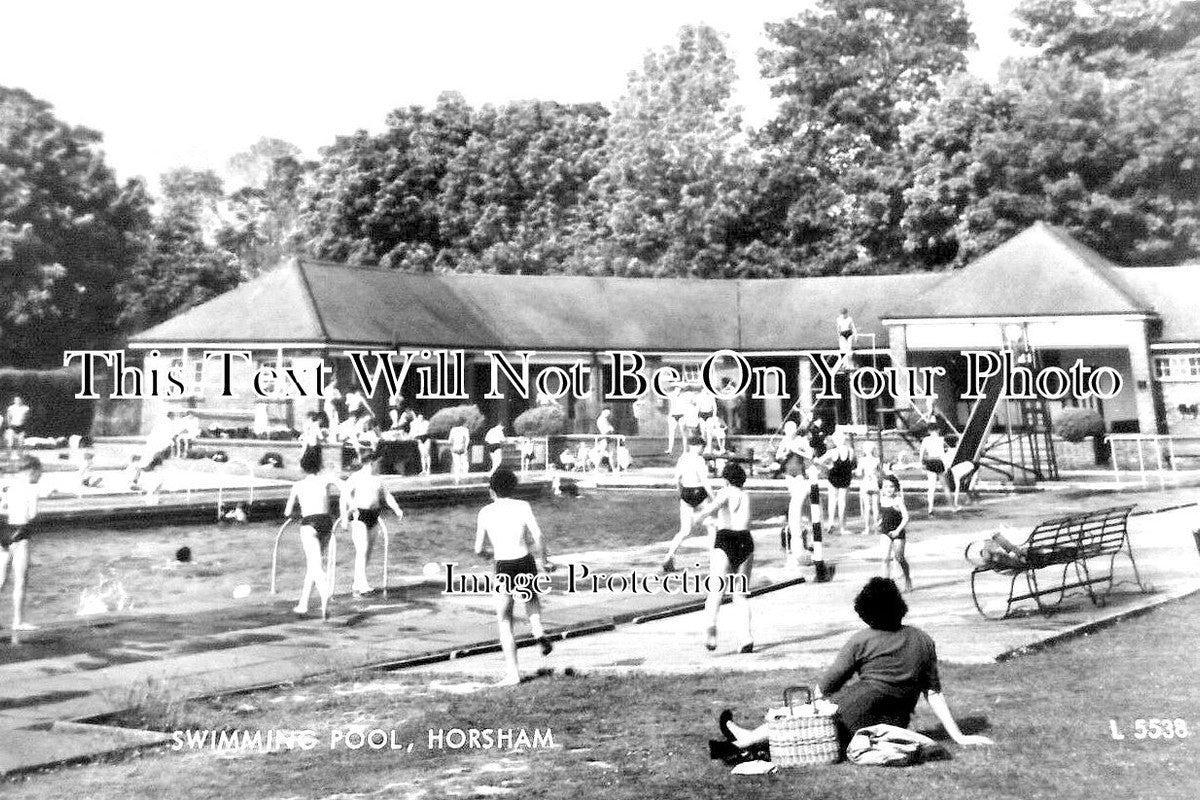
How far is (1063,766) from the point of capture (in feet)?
23.9

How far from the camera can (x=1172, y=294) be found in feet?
46.1

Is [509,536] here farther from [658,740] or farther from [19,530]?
[19,530]

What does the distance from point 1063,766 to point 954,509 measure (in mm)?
8341

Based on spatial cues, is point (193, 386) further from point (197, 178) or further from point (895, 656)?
point (895, 656)

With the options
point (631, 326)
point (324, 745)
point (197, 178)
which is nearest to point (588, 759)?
point (324, 745)

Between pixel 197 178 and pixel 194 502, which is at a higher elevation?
pixel 197 178

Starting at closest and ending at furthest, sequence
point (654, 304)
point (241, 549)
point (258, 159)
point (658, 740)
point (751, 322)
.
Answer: point (658, 740) < point (258, 159) < point (241, 549) < point (654, 304) < point (751, 322)

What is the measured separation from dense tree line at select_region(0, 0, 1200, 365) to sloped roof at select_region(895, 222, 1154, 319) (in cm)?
32

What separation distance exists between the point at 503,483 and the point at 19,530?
15.0 ft

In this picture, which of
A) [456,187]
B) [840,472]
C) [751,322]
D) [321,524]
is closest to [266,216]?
[456,187]

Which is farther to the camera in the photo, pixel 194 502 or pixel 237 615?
pixel 194 502

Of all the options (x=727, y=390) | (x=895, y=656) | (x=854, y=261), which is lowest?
(x=895, y=656)

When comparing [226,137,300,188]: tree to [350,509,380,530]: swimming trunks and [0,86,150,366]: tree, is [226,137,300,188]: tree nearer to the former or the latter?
[0,86,150,366]: tree

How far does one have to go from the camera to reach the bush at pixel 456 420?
19562mm
